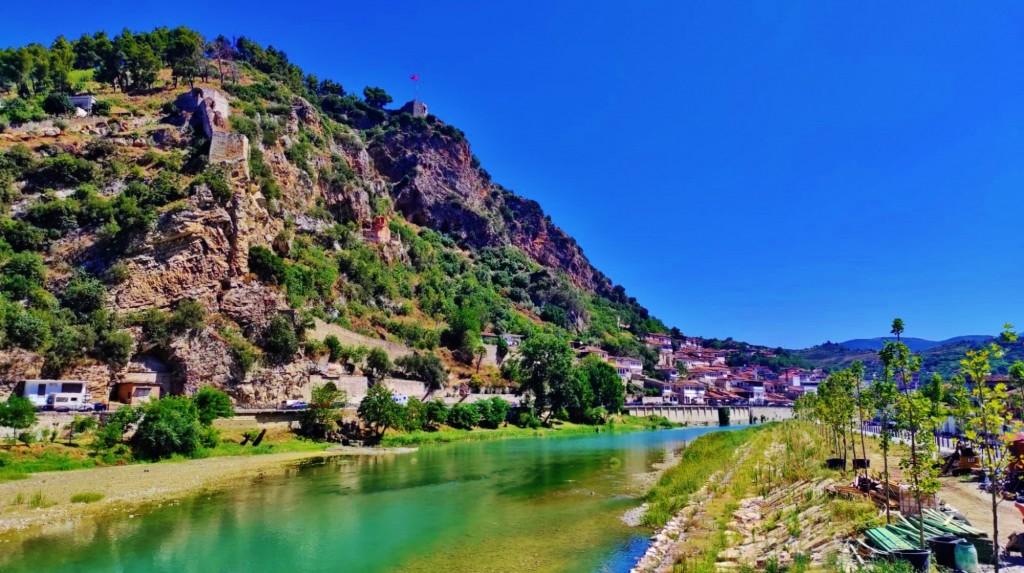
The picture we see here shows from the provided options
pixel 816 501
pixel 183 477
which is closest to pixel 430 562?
pixel 816 501

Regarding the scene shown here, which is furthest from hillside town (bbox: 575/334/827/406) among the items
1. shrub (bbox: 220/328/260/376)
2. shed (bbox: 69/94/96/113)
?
shed (bbox: 69/94/96/113)

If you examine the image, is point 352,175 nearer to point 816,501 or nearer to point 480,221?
point 480,221

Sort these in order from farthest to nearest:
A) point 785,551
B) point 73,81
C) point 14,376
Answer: point 73,81, point 14,376, point 785,551

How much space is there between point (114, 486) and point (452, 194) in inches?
4049

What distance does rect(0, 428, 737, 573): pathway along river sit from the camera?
15.2 metres

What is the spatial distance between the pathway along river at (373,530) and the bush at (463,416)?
24.2m

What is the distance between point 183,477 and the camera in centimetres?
2777

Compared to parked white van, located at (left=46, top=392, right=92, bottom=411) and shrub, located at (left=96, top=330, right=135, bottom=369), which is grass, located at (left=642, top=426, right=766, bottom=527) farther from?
shrub, located at (left=96, top=330, right=135, bottom=369)

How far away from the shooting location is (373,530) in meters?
19.0

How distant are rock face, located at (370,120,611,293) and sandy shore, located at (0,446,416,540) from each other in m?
84.9

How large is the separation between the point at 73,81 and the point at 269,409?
6525 cm

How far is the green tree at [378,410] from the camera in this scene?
1774 inches

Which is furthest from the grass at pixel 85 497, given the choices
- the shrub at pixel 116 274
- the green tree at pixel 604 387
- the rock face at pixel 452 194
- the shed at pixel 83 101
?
the rock face at pixel 452 194

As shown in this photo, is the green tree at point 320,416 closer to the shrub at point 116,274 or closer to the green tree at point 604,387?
the shrub at point 116,274
